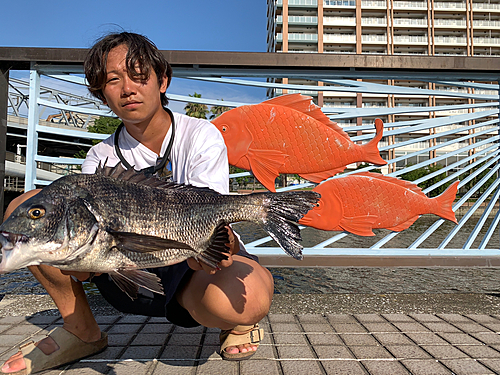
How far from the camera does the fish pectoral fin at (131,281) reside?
145cm

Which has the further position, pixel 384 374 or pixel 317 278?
pixel 317 278

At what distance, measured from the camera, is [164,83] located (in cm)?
225

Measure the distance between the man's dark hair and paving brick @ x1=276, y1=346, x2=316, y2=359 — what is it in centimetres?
184

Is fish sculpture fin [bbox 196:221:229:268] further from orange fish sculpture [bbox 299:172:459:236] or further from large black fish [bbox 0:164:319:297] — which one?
orange fish sculpture [bbox 299:172:459:236]

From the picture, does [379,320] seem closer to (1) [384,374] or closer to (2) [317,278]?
(1) [384,374]

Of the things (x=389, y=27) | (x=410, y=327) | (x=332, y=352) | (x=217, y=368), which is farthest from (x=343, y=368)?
(x=389, y=27)

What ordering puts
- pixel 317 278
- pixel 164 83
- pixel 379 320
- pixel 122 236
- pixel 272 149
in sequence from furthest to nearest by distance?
pixel 317 278
pixel 272 149
pixel 379 320
pixel 164 83
pixel 122 236

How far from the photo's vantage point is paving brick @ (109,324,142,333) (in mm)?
2648

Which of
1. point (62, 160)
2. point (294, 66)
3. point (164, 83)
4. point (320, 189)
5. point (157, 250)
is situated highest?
point (294, 66)

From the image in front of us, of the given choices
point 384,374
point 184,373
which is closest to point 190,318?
point 184,373

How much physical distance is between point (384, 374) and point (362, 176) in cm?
223

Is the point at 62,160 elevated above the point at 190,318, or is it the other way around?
the point at 62,160

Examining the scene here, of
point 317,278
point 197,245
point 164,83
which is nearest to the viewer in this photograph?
point 197,245

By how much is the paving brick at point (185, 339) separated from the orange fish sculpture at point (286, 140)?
166 cm
